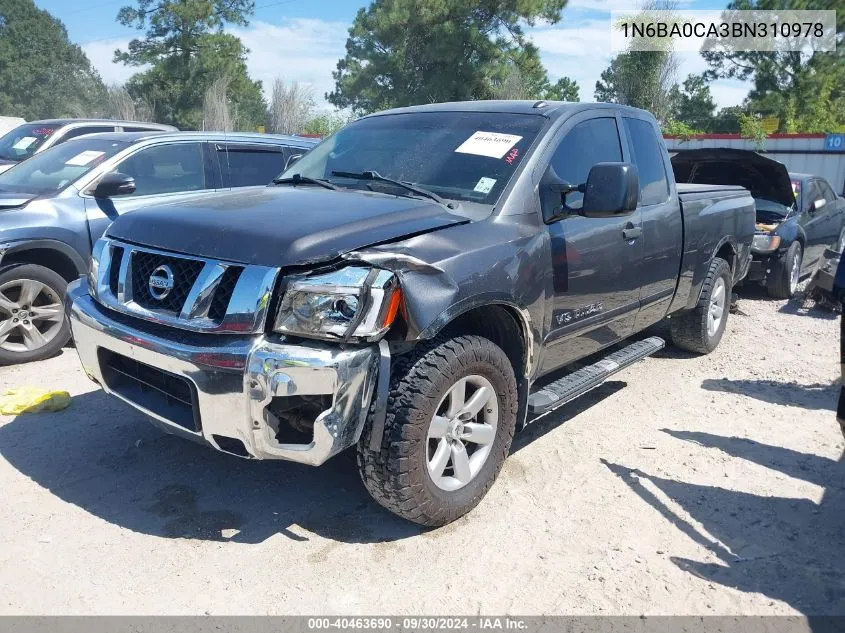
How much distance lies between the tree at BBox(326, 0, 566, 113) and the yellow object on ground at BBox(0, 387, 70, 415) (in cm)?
3191

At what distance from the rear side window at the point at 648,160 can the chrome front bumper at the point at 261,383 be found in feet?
8.83

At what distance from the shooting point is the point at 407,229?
122 inches

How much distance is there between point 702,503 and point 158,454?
2.96 m

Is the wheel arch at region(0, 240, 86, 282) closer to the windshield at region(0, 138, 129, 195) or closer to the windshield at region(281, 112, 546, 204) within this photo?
the windshield at region(0, 138, 129, 195)

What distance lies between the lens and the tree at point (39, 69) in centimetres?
6288

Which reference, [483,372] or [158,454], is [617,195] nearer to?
[483,372]

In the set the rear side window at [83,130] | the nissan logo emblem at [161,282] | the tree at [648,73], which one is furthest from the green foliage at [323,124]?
the nissan logo emblem at [161,282]

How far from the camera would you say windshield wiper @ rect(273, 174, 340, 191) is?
12.9 feet

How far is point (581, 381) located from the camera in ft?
13.3

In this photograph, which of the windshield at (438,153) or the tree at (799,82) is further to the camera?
the tree at (799,82)

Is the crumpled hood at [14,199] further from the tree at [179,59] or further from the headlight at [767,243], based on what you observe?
the tree at [179,59]

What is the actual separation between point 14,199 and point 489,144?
3.83 meters

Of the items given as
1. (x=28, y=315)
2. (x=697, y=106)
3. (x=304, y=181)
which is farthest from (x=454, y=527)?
(x=697, y=106)

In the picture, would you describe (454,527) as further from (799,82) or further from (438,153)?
(799,82)
